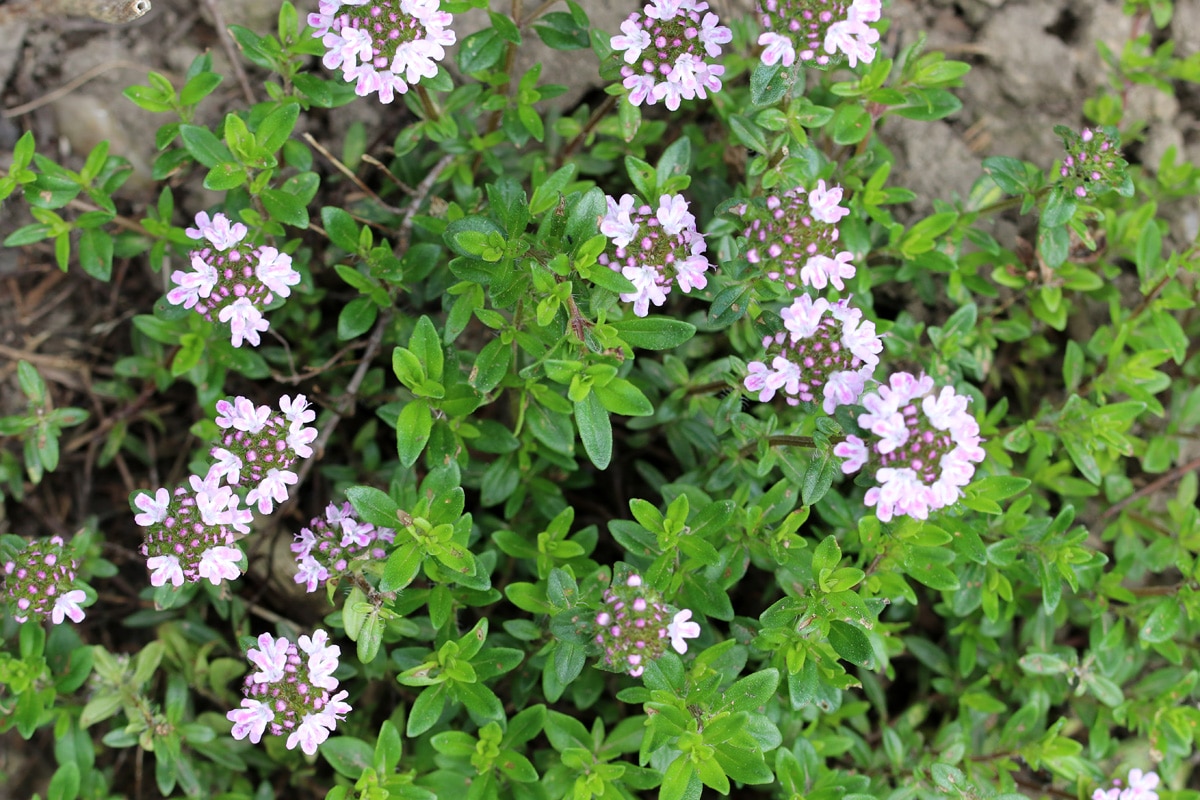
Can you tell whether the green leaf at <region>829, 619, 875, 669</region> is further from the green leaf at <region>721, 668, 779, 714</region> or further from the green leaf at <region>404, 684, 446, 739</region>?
the green leaf at <region>404, 684, 446, 739</region>

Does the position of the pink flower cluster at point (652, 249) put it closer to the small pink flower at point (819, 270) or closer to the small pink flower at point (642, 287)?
the small pink flower at point (642, 287)

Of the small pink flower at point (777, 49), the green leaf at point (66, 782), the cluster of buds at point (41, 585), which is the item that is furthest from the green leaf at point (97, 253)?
the small pink flower at point (777, 49)

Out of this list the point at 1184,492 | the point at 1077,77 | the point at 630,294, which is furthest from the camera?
the point at 1077,77

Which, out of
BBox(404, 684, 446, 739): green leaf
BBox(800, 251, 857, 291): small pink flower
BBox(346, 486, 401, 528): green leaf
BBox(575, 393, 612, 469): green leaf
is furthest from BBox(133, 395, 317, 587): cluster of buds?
BBox(800, 251, 857, 291): small pink flower


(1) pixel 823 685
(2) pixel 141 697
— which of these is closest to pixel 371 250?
(2) pixel 141 697

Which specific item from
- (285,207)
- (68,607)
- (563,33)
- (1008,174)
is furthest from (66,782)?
(1008,174)

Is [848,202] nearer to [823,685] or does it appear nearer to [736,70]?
[736,70]
